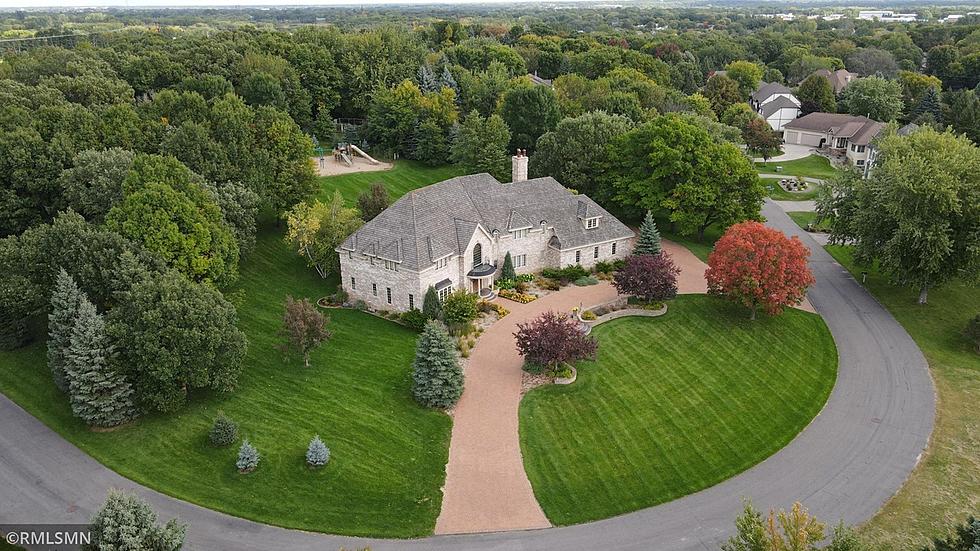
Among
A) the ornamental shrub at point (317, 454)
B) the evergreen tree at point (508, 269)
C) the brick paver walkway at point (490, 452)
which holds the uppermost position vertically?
the evergreen tree at point (508, 269)

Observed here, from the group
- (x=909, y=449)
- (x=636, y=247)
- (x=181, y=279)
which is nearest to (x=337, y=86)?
(x=636, y=247)

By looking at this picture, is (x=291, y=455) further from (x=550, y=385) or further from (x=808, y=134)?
(x=808, y=134)

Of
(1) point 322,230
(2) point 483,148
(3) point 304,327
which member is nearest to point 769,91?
(2) point 483,148

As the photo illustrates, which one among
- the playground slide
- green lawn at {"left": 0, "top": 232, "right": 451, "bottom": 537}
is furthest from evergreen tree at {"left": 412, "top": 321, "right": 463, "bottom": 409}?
the playground slide

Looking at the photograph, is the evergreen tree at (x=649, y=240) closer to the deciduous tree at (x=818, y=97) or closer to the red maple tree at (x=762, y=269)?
the red maple tree at (x=762, y=269)

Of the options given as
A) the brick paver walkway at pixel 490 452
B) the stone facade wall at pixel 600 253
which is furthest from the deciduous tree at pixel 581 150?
the brick paver walkway at pixel 490 452
